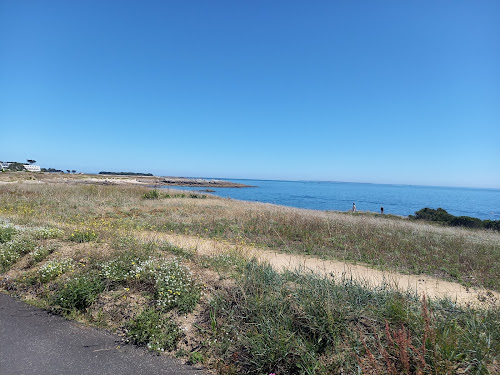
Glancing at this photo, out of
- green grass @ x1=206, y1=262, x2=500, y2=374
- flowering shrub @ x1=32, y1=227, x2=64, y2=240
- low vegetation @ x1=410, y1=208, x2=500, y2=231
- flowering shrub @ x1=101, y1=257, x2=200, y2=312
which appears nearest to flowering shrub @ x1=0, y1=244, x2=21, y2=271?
flowering shrub @ x1=32, y1=227, x2=64, y2=240

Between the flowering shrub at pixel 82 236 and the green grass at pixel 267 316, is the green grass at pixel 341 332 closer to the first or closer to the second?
the green grass at pixel 267 316

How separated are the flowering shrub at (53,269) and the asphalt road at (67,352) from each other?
1055mm

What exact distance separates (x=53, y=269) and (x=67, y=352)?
8.20 feet

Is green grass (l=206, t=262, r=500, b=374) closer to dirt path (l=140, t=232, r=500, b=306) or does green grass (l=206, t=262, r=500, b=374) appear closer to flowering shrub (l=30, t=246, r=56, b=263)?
dirt path (l=140, t=232, r=500, b=306)

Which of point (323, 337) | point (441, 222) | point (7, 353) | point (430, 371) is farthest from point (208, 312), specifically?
point (441, 222)

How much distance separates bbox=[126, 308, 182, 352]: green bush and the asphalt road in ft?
0.46

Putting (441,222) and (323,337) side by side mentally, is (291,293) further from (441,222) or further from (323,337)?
(441,222)

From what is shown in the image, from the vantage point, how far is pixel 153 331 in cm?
390

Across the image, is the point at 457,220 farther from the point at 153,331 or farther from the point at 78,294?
the point at 78,294

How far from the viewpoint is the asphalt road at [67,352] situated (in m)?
3.26

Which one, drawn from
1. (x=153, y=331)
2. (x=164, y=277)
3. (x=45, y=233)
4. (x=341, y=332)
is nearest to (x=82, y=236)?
(x=45, y=233)

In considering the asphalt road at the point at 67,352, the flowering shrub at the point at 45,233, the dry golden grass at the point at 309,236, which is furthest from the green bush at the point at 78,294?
the flowering shrub at the point at 45,233

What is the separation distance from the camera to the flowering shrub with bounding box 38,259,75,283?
5305mm

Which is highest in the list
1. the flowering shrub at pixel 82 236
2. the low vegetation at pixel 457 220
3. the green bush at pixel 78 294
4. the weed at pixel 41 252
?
the flowering shrub at pixel 82 236
